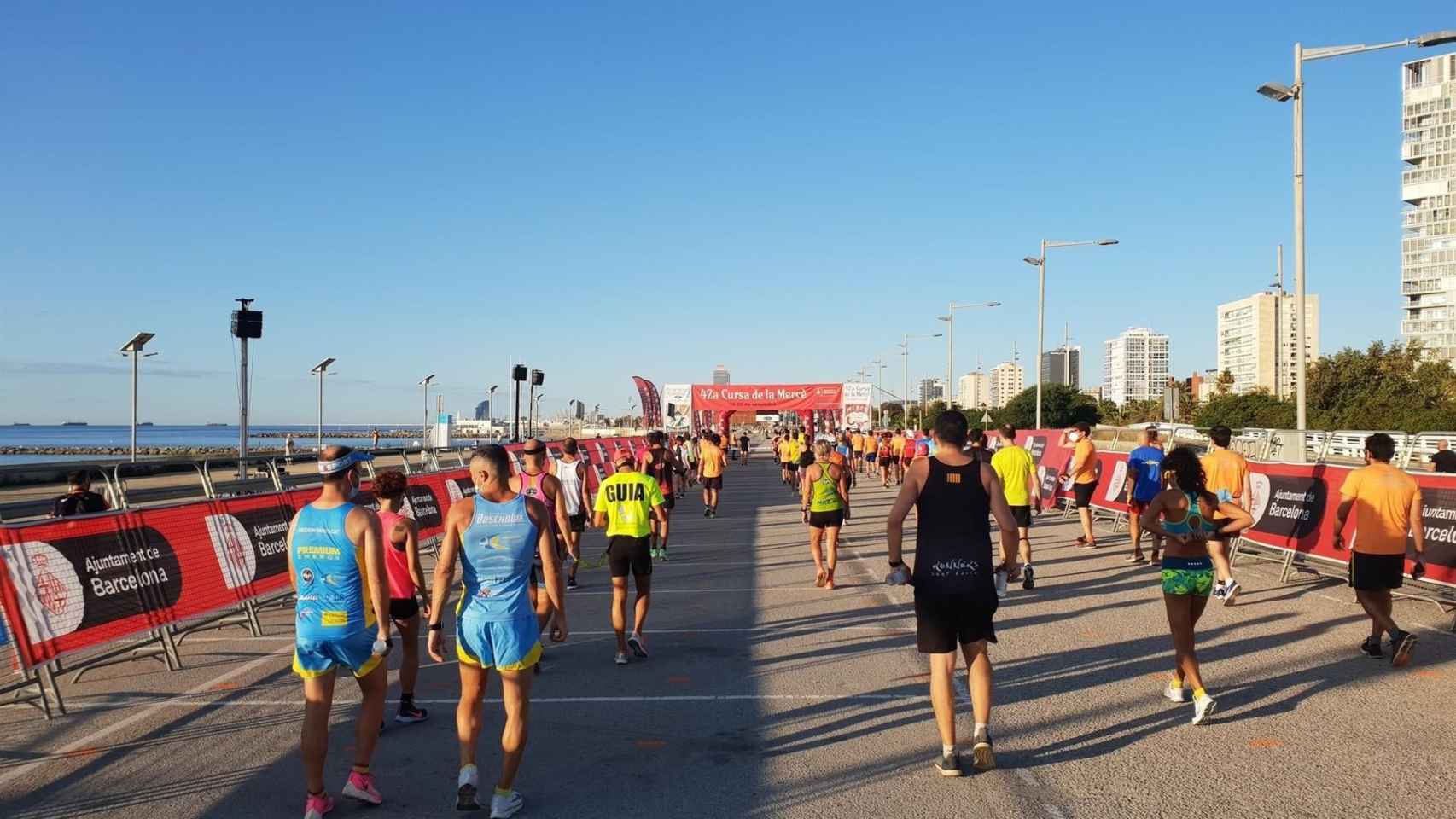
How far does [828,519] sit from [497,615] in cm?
766

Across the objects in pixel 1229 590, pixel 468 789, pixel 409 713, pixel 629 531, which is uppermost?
pixel 629 531

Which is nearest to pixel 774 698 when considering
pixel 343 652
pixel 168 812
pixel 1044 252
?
pixel 343 652

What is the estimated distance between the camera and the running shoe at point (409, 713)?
6777 mm

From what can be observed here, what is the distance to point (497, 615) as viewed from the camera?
16.5 ft

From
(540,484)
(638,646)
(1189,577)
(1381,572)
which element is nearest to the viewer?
(1189,577)

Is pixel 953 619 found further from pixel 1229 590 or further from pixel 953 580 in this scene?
pixel 1229 590

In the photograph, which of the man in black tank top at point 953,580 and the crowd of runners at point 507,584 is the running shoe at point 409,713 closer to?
the crowd of runners at point 507,584

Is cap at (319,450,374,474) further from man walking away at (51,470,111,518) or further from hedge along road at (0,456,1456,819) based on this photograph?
man walking away at (51,470,111,518)

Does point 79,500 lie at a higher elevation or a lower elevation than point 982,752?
higher

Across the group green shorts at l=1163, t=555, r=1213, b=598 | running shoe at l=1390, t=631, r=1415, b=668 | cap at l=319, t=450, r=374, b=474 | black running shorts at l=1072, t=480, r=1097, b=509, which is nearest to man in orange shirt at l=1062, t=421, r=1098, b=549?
black running shorts at l=1072, t=480, r=1097, b=509

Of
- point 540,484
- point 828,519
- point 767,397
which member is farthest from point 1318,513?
point 767,397

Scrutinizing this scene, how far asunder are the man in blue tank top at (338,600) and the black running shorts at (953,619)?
2818 millimetres

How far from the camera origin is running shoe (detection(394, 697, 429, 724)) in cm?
678

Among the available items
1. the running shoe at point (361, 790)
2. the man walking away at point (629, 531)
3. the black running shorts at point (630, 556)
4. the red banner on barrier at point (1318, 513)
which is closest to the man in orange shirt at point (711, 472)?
the red banner on barrier at point (1318, 513)
